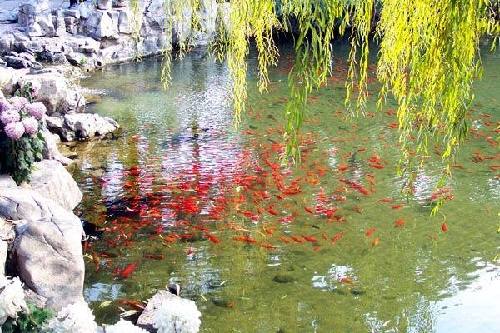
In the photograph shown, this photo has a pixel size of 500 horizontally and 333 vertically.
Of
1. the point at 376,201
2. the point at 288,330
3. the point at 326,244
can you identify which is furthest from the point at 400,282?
the point at 376,201

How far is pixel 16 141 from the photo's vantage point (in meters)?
5.65

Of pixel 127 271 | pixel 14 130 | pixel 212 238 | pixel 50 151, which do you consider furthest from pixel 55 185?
pixel 212 238

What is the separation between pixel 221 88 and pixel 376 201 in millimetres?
6085

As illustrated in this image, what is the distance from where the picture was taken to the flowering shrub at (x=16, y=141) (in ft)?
18.2

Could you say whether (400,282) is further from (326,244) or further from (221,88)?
(221,88)

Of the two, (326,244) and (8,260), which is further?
(326,244)

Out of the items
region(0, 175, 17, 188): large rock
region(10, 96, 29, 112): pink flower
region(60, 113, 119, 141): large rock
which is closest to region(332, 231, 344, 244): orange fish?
region(0, 175, 17, 188): large rock

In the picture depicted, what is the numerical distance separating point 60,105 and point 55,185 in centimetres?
398

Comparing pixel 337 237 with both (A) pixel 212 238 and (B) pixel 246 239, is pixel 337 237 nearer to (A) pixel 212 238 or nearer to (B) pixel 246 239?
(B) pixel 246 239

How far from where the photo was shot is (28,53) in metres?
13.4

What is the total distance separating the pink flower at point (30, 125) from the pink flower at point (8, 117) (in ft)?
0.27

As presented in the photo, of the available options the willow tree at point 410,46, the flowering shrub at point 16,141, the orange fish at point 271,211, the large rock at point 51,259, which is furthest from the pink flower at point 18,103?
the willow tree at point 410,46

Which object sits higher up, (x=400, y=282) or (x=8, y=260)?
(x=8, y=260)

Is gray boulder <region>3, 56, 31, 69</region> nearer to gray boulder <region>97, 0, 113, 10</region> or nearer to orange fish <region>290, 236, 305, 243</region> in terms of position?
gray boulder <region>97, 0, 113, 10</region>
